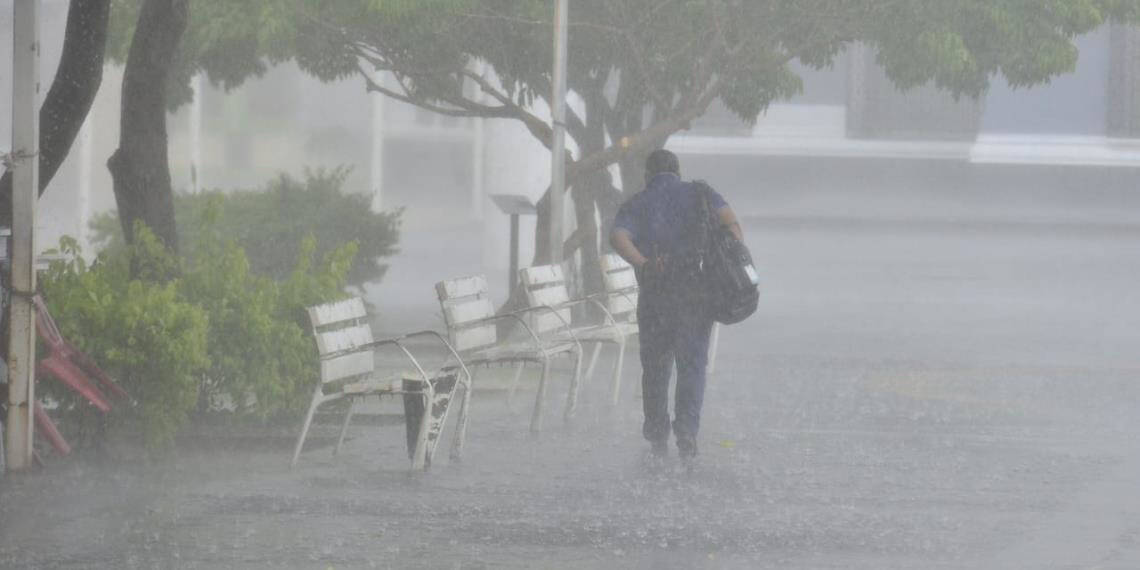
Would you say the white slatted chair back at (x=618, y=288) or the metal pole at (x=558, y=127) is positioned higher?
the metal pole at (x=558, y=127)

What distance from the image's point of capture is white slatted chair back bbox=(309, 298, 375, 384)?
10117mm

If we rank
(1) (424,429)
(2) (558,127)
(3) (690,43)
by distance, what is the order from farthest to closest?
(3) (690,43)
(2) (558,127)
(1) (424,429)

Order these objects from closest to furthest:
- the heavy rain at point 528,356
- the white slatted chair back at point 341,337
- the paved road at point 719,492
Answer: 1. the paved road at point 719,492
2. the heavy rain at point 528,356
3. the white slatted chair back at point 341,337

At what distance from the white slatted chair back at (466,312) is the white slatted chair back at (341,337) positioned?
103 cm

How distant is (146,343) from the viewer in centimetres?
1026

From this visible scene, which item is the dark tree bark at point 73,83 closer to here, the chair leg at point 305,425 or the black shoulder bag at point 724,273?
the chair leg at point 305,425

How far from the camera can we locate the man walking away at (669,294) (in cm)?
1076

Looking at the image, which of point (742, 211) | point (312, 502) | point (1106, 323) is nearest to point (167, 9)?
point (312, 502)

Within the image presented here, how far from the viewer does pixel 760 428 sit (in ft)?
39.5

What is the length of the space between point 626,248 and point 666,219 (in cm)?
29

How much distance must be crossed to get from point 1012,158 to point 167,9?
36.4 metres

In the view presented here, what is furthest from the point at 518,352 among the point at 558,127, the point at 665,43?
the point at 665,43

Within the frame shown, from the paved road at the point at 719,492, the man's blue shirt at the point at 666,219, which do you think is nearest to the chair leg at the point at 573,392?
the paved road at the point at 719,492

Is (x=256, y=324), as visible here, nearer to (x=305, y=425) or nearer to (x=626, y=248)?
(x=305, y=425)
